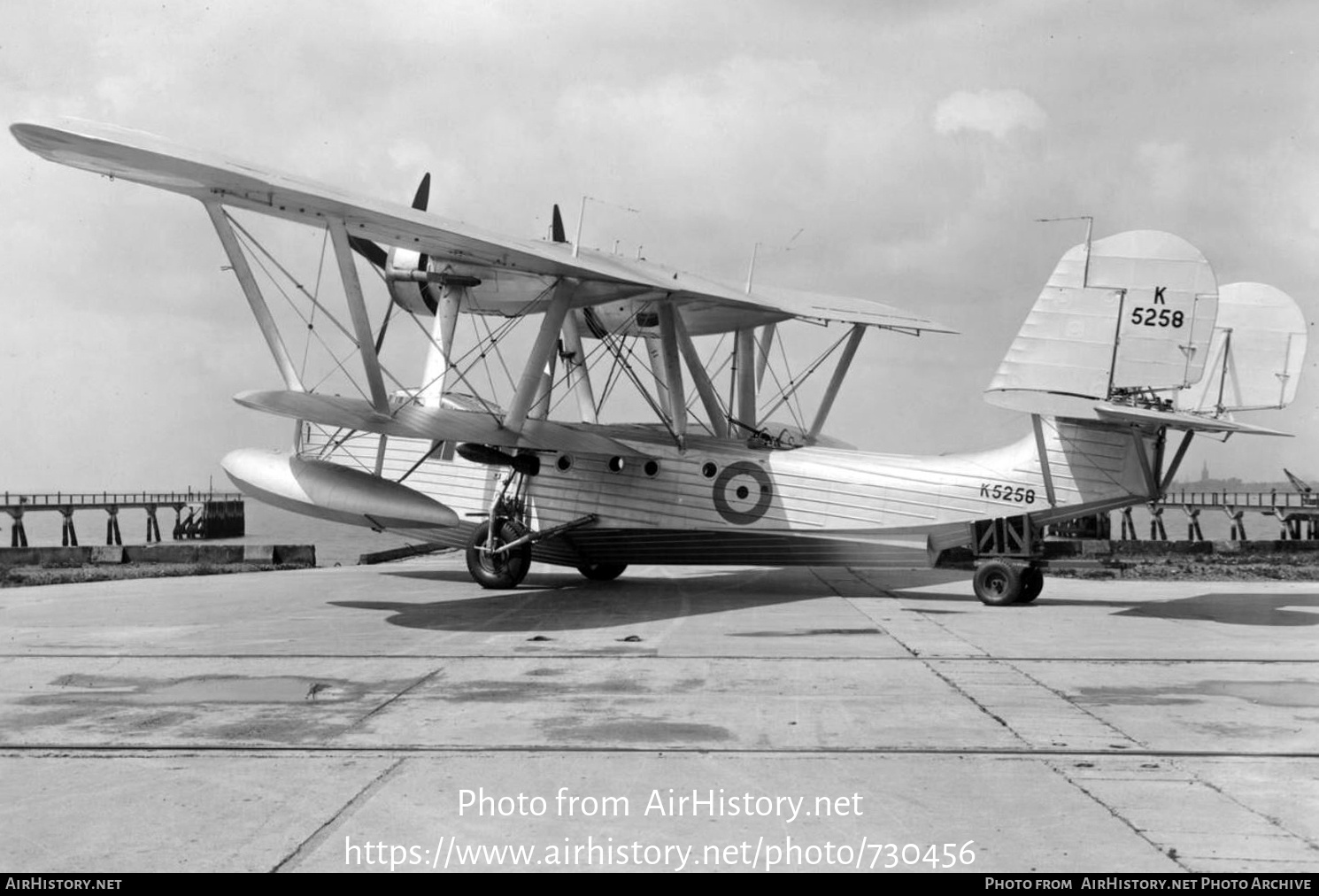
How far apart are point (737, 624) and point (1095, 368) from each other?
5.65 meters

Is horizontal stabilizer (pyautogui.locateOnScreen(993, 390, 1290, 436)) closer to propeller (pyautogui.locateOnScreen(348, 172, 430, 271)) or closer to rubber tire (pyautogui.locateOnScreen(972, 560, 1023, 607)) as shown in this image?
rubber tire (pyautogui.locateOnScreen(972, 560, 1023, 607))

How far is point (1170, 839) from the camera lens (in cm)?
511

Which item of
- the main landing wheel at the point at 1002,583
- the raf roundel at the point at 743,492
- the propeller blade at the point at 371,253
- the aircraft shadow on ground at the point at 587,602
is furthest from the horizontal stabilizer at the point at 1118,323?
the propeller blade at the point at 371,253

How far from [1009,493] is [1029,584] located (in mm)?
1300

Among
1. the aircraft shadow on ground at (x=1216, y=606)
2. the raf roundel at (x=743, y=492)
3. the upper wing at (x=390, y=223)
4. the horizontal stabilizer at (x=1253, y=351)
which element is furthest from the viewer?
the raf roundel at (x=743, y=492)

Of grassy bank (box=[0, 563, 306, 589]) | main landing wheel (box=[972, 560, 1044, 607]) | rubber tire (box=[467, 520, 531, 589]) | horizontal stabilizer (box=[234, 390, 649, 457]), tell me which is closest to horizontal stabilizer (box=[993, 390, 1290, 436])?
main landing wheel (box=[972, 560, 1044, 607])

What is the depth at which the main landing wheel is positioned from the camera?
1559 centimetres

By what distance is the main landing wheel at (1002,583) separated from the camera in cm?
1559

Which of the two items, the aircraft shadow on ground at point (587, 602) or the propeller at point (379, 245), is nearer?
the aircraft shadow on ground at point (587, 602)

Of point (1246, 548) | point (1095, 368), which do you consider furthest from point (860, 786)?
point (1246, 548)

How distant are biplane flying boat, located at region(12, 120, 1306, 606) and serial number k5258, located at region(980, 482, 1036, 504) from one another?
26mm

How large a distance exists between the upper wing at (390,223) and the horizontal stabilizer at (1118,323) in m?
4.70

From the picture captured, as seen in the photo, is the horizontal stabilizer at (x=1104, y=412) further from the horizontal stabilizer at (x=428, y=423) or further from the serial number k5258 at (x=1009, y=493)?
the horizontal stabilizer at (x=428, y=423)

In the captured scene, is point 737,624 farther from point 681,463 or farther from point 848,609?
point 681,463
